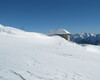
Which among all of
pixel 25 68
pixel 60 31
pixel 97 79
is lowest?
pixel 97 79

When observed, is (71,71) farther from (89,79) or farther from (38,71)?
(38,71)

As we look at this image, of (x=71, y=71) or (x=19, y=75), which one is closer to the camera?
(x=19, y=75)

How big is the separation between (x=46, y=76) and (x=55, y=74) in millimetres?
496

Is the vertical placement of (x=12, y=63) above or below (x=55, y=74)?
above

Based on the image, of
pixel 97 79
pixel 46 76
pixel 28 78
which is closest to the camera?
pixel 28 78

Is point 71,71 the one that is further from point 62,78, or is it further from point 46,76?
point 46,76

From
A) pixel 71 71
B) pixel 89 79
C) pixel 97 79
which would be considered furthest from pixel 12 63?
pixel 97 79

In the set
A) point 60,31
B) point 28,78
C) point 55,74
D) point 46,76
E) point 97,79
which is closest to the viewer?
point 28,78

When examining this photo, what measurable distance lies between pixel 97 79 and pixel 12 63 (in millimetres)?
3852

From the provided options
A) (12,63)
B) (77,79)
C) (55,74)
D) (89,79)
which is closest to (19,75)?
(12,63)

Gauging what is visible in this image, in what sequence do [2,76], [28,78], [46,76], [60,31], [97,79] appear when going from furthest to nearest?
[60,31]
[97,79]
[46,76]
[28,78]
[2,76]

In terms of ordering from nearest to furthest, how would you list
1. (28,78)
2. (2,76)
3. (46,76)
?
(2,76)
(28,78)
(46,76)

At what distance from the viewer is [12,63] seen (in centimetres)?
576

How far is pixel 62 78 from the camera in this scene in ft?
17.3
